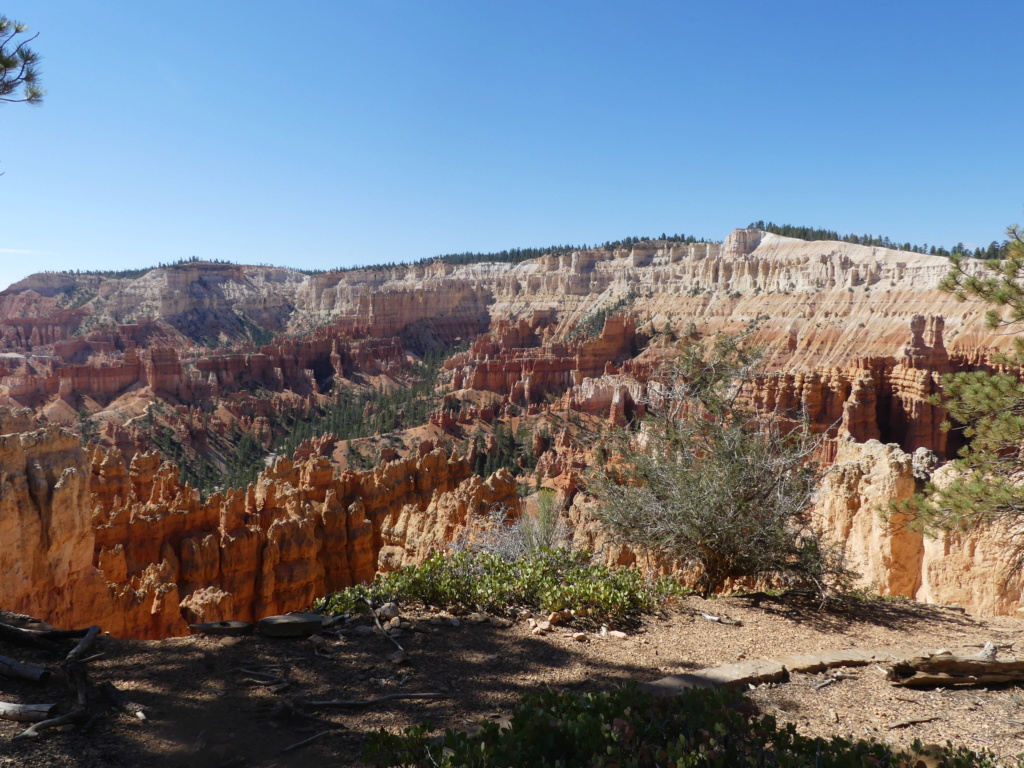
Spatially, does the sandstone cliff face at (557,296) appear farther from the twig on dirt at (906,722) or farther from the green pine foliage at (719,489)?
the twig on dirt at (906,722)

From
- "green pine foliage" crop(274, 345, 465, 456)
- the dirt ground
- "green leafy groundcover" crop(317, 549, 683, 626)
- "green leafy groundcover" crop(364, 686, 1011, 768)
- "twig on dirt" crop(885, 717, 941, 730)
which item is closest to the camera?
"green leafy groundcover" crop(364, 686, 1011, 768)

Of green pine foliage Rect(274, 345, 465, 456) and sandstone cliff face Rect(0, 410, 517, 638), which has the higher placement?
sandstone cliff face Rect(0, 410, 517, 638)

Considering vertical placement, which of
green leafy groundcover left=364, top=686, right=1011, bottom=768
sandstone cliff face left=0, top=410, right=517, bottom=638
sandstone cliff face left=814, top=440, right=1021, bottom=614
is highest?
green leafy groundcover left=364, top=686, right=1011, bottom=768

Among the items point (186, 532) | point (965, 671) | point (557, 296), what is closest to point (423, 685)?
point (965, 671)

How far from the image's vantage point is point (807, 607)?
761 centimetres

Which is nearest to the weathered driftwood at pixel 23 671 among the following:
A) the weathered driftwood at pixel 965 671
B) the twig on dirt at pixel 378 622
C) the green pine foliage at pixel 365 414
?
the twig on dirt at pixel 378 622

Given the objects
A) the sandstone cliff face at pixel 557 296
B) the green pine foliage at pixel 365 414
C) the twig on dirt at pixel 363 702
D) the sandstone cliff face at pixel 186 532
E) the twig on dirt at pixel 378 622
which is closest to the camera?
the twig on dirt at pixel 363 702

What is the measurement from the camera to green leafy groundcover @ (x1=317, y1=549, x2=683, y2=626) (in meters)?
6.95

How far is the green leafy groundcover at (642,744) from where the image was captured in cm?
308

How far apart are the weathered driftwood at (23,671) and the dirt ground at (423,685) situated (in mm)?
61

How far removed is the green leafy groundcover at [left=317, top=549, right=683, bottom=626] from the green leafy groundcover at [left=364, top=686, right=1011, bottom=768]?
3.21m

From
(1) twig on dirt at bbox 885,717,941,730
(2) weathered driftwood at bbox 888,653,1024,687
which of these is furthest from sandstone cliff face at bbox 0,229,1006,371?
(1) twig on dirt at bbox 885,717,941,730

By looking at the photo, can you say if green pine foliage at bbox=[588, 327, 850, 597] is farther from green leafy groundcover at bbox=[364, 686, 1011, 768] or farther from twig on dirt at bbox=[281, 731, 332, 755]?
twig on dirt at bbox=[281, 731, 332, 755]

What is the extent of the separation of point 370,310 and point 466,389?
46310 millimetres
